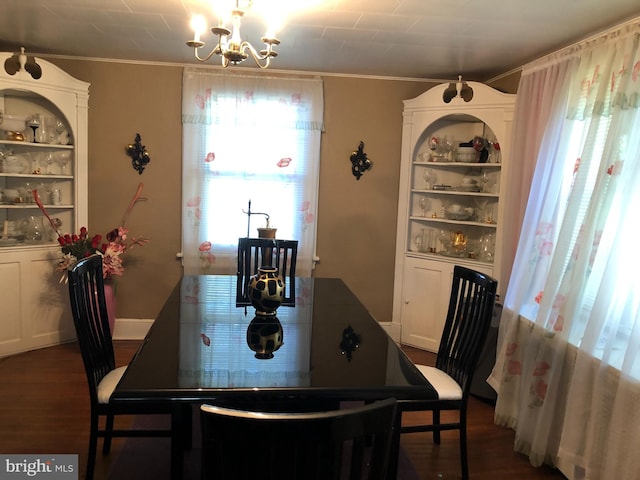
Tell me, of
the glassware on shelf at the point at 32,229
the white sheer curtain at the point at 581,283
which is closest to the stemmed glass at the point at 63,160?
the glassware on shelf at the point at 32,229

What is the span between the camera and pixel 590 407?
87.1 inches

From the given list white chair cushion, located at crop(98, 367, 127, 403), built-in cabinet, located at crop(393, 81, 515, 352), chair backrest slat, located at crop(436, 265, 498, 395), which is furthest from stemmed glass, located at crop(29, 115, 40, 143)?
chair backrest slat, located at crop(436, 265, 498, 395)

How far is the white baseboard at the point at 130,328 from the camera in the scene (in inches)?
164

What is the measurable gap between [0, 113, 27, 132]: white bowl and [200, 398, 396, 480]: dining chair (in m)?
3.63

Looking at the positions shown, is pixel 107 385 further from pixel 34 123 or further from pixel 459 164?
pixel 459 164

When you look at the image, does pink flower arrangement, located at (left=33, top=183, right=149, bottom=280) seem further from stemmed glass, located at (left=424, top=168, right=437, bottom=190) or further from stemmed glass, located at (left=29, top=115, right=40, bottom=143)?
stemmed glass, located at (left=424, top=168, right=437, bottom=190)

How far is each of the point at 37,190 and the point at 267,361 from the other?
3.14m

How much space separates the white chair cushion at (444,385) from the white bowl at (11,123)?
3438 mm

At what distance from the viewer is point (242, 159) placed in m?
4.06

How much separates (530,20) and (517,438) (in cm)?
225

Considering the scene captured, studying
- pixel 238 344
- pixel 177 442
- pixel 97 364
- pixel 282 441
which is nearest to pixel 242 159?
pixel 97 364

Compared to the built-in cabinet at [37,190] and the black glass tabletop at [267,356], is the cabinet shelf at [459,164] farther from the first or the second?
the built-in cabinet at [37,190]

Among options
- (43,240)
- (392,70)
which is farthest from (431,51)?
(43,240)

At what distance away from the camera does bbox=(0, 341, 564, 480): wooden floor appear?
2.44 metres
